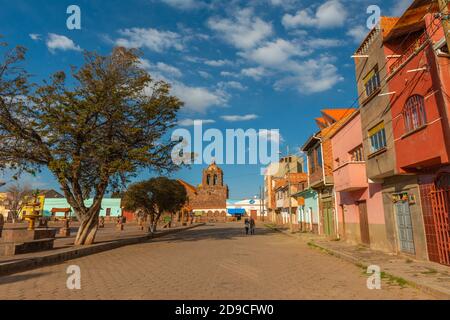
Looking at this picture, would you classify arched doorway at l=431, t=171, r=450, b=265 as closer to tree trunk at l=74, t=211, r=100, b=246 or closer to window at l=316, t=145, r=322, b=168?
window at l=316, t=145, r=322, b=168

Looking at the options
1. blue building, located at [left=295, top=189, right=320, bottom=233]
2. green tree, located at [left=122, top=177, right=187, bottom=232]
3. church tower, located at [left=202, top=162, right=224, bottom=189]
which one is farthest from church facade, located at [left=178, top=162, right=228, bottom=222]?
green tree, located at [left=122, top=177, right=187, bottom=232]

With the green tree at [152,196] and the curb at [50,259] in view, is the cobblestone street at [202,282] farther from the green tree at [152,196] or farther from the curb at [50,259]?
the green tree at [152,196]

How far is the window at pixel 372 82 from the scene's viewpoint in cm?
1298

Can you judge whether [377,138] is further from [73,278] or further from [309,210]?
[309,210]

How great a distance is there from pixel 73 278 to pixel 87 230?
9606mm

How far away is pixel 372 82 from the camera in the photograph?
1358 centimetres

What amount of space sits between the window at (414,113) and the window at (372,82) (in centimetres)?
236

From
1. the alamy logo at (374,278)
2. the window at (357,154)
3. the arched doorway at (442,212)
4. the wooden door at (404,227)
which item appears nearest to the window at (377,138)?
the window at (357,154)

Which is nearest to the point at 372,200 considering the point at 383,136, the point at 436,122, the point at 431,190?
the point at 383,136

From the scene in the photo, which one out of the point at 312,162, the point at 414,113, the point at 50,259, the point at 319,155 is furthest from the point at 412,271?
the point at 312,162

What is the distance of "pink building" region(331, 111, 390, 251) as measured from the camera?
14.0 meters

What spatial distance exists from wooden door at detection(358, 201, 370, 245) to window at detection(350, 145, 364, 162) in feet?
7.64
